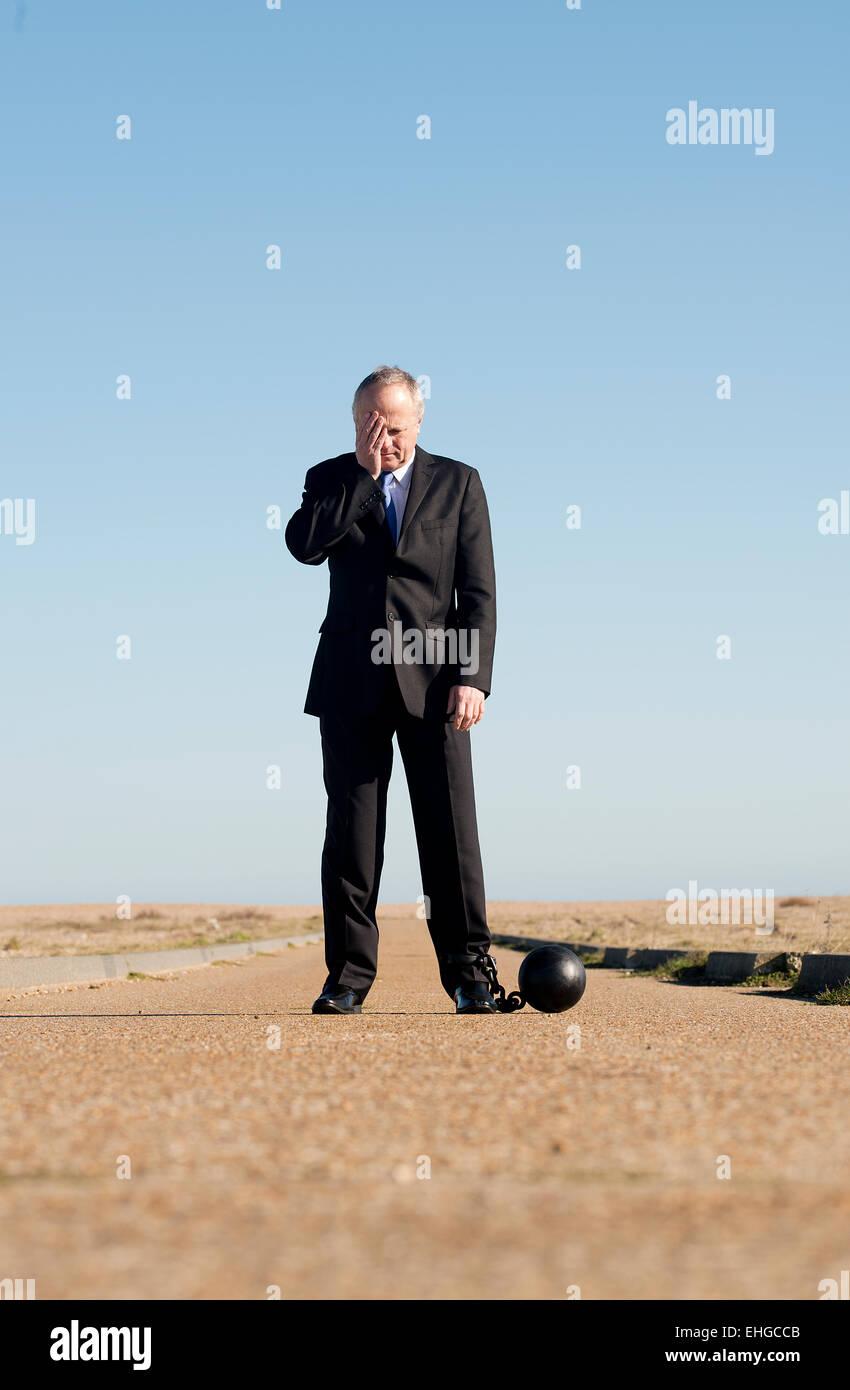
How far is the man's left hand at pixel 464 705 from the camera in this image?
5.77 metres

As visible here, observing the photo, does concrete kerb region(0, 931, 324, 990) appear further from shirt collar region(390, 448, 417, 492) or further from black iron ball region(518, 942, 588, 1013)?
shirt collar region(390, 448, 417, 492)

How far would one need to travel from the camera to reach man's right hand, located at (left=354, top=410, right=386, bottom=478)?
5.83 metres

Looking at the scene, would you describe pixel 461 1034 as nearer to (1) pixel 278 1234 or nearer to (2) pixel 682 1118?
(2) pixel 682 1118

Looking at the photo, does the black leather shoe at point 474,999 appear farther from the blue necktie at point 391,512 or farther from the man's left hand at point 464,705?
the blue necktie at point 391,512

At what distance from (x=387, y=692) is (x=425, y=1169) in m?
3.68

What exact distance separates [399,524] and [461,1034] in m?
2.47

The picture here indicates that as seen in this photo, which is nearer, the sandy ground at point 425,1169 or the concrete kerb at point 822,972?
the sandy ground at point 425,1169

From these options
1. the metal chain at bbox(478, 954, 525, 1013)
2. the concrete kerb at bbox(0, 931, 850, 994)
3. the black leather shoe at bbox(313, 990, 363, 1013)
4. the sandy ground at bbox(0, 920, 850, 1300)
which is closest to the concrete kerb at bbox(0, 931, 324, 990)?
the concrete kerb at bbox(0, 931, 850, 994)

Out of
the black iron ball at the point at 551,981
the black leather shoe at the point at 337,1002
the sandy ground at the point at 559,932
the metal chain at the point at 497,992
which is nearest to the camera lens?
the black leather shoe at the point at 337,1002

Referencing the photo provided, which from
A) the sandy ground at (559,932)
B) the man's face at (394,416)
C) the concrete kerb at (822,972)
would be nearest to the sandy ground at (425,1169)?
the man's face at (394,416)

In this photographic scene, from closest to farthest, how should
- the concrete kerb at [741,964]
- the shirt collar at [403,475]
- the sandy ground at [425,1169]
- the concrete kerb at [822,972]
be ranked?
the sandy ground at [425,1169], the shirt collar at [403,475], the concrete kerb at [822,972], the concrete kerb at [741,964]

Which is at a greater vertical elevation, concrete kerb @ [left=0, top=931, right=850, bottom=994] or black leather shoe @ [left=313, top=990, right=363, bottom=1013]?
black leather shoe @ [left=313, top=990, right=363, bottom=1013]

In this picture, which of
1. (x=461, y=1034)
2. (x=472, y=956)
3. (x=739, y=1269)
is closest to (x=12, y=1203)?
(x=739, y=1269)

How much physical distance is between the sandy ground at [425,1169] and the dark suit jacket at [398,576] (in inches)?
81.6
